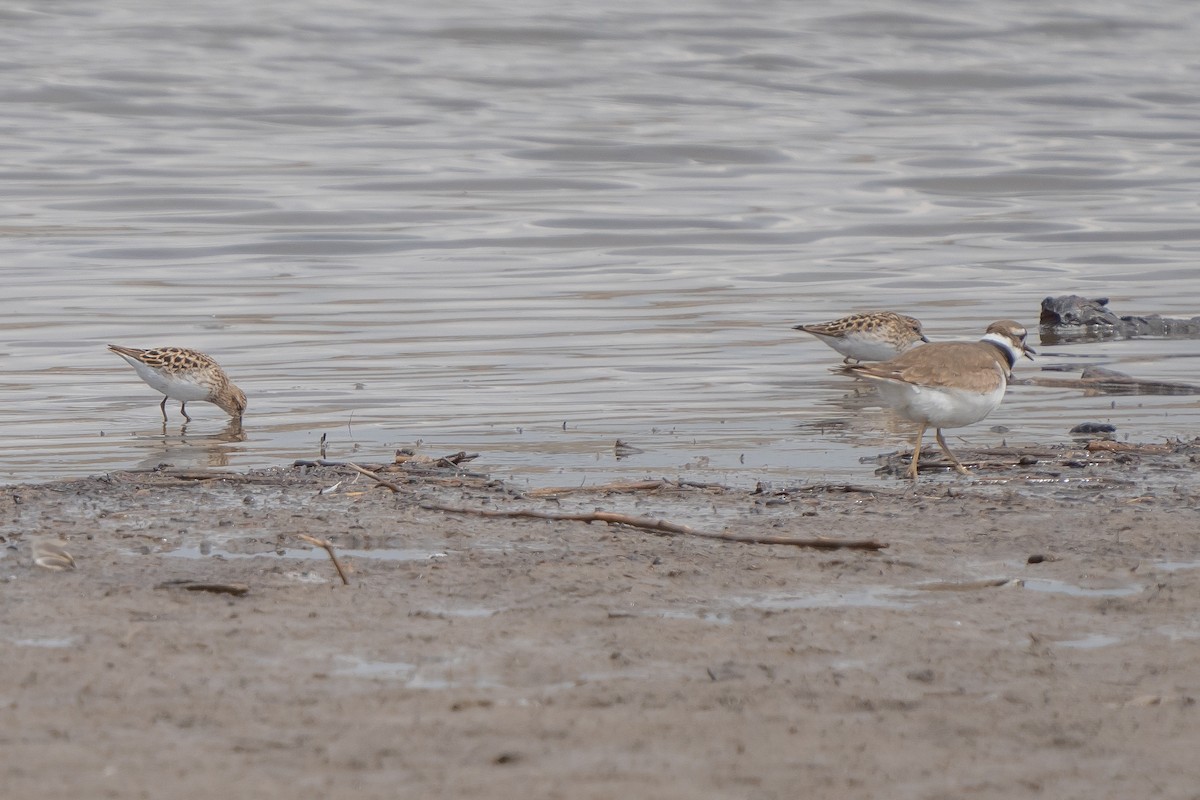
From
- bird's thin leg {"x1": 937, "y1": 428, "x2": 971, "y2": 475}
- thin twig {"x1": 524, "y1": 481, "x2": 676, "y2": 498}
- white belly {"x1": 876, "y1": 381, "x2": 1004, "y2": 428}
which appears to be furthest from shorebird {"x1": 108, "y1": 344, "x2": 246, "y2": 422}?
bird's thin leg {"x1": 937, "y1": 428, "x2": 971, "y2": 475}

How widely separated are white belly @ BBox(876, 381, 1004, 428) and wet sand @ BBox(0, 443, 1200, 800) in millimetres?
1019

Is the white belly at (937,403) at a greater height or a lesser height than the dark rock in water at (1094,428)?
greater

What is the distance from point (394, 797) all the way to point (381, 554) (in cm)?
227

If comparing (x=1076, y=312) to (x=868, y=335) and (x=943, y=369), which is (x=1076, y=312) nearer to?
(x=868, y=335)

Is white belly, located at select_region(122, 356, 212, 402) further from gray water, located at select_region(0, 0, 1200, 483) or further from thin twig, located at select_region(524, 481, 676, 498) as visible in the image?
thin twig, located at select_region(524, 481, 676, 498)

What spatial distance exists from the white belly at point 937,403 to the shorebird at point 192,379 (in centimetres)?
444

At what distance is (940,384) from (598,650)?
3674 millimetres

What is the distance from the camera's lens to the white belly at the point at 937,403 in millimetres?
8109

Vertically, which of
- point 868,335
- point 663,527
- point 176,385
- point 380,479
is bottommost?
point 663,527

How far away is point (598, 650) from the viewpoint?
4949 millimetres

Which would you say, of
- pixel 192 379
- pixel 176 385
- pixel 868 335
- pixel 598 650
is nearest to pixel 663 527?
pixel 598 650

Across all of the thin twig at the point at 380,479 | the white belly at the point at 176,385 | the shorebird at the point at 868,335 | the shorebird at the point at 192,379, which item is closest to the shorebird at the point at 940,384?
the thin twig at the point at 380,479

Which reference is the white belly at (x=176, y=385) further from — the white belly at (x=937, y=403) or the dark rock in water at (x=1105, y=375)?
the dark rock in water at (x=1105, y=375)

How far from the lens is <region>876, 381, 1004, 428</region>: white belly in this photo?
8109mm
